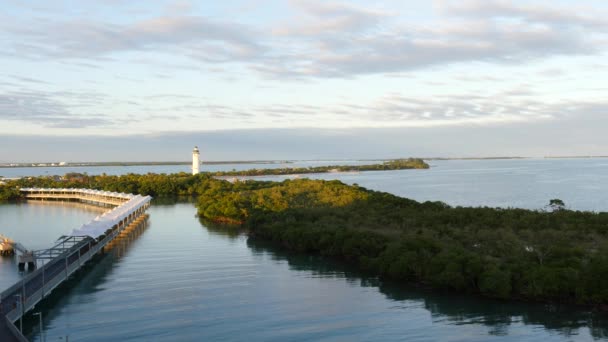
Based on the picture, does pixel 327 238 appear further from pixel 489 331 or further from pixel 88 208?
pixel 88 208

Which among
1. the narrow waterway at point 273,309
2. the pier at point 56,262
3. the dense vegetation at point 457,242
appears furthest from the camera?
the dense vegetation at point 457,242

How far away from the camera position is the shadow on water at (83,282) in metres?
21.1

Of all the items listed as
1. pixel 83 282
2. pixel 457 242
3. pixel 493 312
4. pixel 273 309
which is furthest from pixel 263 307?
pixel 457 242

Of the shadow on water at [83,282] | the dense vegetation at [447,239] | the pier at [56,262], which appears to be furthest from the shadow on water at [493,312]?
the pier at [56,262]

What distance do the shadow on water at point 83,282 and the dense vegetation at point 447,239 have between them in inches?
413

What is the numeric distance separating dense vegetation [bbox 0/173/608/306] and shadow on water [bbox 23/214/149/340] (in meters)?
10.5

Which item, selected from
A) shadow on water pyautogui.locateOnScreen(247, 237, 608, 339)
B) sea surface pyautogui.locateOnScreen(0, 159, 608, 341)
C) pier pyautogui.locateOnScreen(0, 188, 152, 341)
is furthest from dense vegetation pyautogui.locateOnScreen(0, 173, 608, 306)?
pier pyautogui.locateOnScreen(0, 188, 152, 341)

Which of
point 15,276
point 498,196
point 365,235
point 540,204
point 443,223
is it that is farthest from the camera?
Answer: point 498,196

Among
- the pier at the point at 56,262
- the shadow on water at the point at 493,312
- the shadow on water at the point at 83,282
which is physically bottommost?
the shadow on water at the point at 493,312

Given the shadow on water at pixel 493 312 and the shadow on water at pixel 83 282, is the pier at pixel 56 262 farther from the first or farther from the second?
the shadow on water at pixel 493 312

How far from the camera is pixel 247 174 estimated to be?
16250 cm

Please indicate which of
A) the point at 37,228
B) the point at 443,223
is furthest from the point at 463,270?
the point at 37,228

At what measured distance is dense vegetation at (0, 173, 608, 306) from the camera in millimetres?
23203

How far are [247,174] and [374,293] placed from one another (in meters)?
139
